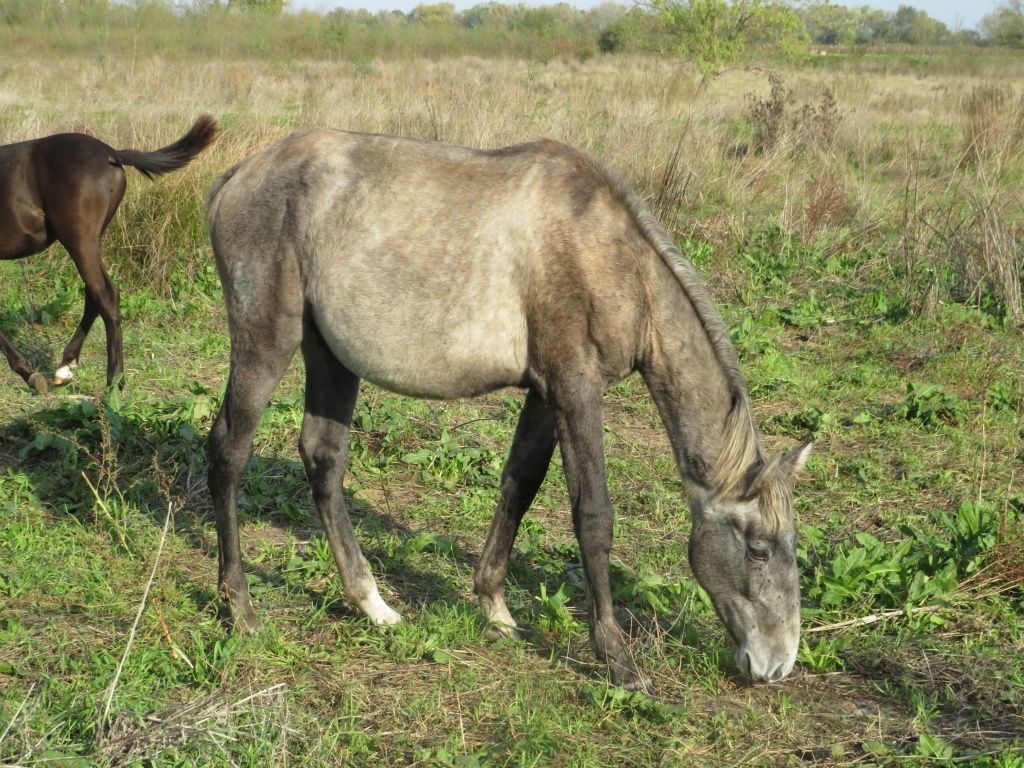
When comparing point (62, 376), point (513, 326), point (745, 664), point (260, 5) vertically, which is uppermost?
point (260, 5)

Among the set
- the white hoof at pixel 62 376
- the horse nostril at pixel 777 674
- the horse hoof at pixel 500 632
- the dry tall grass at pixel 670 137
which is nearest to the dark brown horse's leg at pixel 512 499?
the horse hoof at pixel 500 632

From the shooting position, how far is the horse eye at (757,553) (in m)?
3.59

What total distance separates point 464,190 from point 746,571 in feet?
5.94

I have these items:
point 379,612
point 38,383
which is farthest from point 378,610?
point 38,383

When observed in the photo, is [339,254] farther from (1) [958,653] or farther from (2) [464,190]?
(1) [958,653]

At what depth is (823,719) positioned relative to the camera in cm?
355

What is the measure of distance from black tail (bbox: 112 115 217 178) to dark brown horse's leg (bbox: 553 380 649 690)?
4.71 metres

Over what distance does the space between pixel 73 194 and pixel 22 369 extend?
1390mm

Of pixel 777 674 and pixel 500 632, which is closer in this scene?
pixel 777 674

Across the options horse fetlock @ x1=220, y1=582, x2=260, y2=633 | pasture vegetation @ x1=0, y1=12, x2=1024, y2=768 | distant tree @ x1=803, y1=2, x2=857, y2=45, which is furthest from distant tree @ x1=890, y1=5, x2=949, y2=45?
horse fetlock @ x1=220, y1=582, x2=260, y2=633

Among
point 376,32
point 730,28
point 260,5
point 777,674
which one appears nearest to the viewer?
point 777,674

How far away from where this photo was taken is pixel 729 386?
3766 mm

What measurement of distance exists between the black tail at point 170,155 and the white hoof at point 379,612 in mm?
4387

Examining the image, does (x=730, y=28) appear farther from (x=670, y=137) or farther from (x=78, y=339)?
(x=78, y=339)
